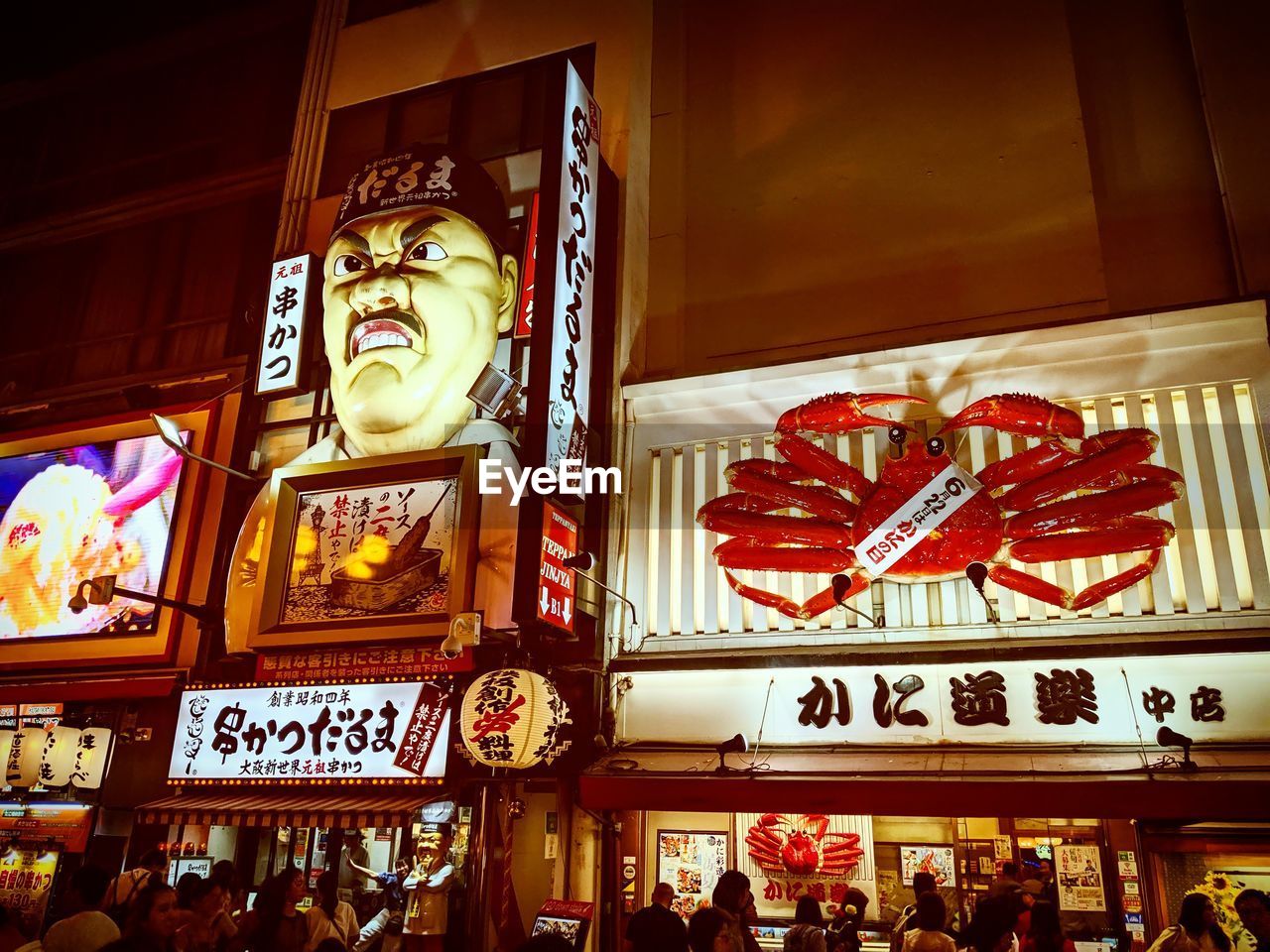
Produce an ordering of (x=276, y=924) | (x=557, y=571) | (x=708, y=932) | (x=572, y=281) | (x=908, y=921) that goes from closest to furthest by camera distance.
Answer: (x=708, y=932)
(x=908, y=921)
(x=276, y=924)
(x=557, y=571)
(x=572, y=281)

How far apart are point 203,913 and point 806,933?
16.1 feet

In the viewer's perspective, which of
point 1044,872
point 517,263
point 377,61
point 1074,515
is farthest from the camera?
point 377,61

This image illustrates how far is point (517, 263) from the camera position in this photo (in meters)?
11.8

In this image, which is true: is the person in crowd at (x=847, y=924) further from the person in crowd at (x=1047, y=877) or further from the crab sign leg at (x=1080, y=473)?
the crab sign leg at (x=1080, y=473)

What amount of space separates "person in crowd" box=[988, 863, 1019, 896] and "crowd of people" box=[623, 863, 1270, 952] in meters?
0.03

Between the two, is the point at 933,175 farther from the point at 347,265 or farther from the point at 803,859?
the point at 803,859

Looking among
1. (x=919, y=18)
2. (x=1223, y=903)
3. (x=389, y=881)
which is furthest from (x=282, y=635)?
(x=919, y=18)

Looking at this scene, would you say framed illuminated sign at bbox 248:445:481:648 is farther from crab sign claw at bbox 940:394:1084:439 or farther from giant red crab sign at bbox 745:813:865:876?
crab sign claw at bbox 940:394:1084:439

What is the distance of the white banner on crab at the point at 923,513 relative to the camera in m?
7.99

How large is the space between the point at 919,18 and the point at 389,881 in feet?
42.5

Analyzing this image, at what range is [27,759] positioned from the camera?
11.7 metres

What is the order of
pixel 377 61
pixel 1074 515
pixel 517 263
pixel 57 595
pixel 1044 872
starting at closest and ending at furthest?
pixel 1074 515 → pixel 1044 872 → pixel 517 263 → pixel 57 595 → pixel 377 61

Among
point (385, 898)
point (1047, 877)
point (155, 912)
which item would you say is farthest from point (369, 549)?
point (1047, 877)

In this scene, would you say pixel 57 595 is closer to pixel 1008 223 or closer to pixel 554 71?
pixel 554 71
